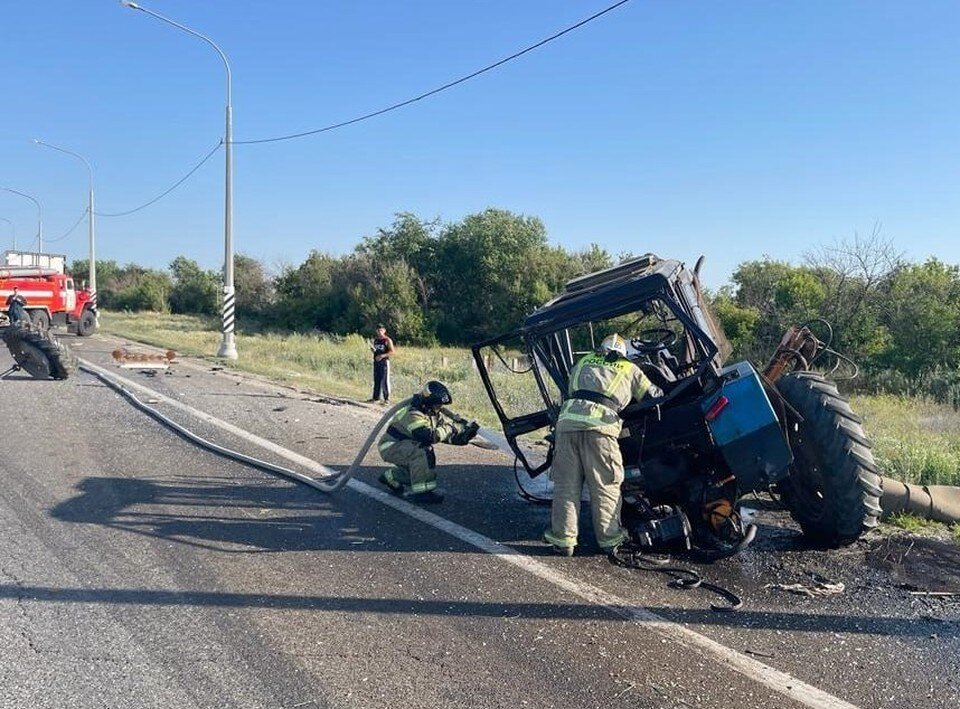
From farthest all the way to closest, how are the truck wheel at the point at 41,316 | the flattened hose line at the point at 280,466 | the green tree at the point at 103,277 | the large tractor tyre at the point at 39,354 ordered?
the green tree at the point at 103,277 < the truck wheel at the point at 41,316 < the large tractor tyre at the point at 39,354 < the flattened hose line at the point at 280,466

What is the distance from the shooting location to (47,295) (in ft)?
90.0

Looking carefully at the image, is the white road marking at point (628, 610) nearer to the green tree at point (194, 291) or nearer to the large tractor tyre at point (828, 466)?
the large tractor tyre at point (828, 466)

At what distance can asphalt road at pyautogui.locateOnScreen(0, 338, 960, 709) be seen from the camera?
333 cm

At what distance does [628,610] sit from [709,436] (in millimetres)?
1356

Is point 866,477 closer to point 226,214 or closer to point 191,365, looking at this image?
point 191,365

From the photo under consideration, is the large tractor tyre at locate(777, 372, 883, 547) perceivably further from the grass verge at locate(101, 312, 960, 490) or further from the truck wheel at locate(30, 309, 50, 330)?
the truck wheel at locate(30, 309, 50, 330)

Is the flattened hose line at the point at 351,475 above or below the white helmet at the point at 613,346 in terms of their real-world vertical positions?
below

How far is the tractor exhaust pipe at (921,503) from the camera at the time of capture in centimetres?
579

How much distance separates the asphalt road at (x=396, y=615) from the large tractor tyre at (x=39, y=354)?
25.3ft

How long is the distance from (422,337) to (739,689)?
38791 mm

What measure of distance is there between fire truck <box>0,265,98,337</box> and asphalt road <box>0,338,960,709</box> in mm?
22901

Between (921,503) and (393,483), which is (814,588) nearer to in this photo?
(921,503)

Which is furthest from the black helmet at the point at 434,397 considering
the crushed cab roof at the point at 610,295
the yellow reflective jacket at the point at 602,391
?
the yellow reflective jacket at the point at 602,391

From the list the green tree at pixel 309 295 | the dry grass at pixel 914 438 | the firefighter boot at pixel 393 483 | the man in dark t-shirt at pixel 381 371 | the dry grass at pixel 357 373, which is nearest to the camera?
the firefighter boot at pixel 393 483
